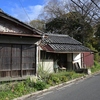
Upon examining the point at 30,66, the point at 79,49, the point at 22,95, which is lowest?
the point at 22,95

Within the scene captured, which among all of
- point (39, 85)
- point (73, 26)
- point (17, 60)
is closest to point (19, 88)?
point (39, 85)

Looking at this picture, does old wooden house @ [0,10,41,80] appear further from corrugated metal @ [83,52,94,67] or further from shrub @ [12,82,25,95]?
corrugated metal @ [83,52,94,67]

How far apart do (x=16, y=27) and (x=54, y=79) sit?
444 centimetres

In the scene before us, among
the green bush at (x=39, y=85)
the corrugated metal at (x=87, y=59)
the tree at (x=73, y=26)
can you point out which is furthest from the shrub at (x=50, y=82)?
the tree at (x=73, y=26)

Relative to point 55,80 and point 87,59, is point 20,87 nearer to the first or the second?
point 55,80

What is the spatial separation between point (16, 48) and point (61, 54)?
10086 millimetres

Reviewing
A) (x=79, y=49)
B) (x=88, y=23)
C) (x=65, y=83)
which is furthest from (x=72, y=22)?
(x=65, y=83)

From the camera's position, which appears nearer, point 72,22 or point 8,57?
point 8,57

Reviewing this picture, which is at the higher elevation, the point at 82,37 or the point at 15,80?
the point at 82,37

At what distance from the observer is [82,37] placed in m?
40.0

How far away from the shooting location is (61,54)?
22.5 metres

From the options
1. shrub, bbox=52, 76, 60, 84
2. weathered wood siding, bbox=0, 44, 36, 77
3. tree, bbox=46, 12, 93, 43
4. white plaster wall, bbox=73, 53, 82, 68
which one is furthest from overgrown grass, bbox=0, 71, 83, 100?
tree, bbox=46, 12, 93, 43

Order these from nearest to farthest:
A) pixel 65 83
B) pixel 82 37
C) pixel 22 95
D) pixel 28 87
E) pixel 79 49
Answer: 1. pixel 22 95
2. pixel 28 87
3. pixel 65 83
4. pixel 79 49
5. pixel 82 37

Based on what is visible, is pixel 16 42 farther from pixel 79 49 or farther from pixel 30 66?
pixel 79 49
